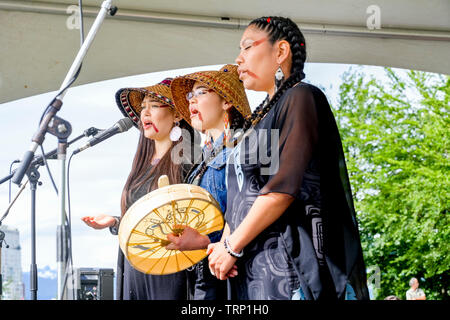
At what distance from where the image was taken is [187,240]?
2438 millimetres

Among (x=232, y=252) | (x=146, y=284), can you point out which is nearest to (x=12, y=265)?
(x=146, y=284)

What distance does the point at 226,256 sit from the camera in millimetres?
2285

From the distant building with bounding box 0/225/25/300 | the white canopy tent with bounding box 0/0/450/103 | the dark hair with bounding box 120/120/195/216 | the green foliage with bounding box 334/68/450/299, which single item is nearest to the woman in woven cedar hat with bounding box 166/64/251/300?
the dark hair with bounding box 120/120/195/216

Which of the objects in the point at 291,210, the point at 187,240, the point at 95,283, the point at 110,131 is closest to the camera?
the point at 291,210

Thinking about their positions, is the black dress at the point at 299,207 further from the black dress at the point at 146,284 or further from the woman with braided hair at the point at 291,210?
the black dress at the point at 146,284

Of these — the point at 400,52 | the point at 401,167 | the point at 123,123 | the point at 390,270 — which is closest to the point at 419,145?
the point at 401,167

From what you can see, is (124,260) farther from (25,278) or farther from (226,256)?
(226,256)

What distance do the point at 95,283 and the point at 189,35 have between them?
1.27m

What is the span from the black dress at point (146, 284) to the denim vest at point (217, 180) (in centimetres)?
31

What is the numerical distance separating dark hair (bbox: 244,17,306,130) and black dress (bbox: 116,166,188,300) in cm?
72

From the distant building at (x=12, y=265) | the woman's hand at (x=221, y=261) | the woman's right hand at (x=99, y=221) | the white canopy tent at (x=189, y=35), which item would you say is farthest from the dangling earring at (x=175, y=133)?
the distant building at (x=12, y=265)

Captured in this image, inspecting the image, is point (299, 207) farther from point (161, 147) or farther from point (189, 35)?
point (189, 35)

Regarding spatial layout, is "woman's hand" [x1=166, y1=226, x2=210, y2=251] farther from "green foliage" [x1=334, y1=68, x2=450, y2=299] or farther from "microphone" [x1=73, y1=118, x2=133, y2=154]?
"green foliage" [x1=334, y1=68, x2=450, y2=299]
